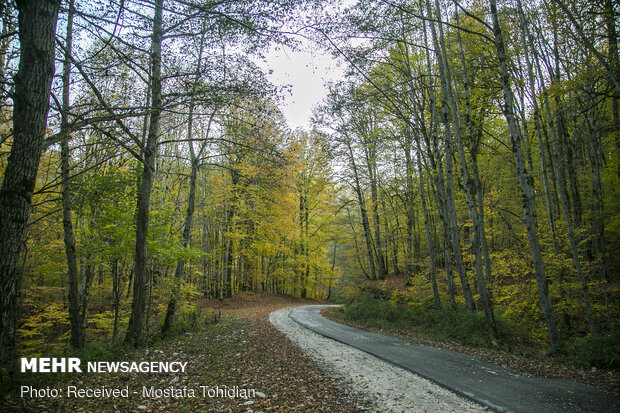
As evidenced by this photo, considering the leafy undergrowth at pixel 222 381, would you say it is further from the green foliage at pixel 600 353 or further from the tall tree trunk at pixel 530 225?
the tall tree trunk at pixel 530 225

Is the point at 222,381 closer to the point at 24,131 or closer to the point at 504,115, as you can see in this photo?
the point at 24,131

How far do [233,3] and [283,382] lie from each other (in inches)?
260

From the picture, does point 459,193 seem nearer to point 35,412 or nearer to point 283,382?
point 283,382

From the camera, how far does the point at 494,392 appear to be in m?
4.53

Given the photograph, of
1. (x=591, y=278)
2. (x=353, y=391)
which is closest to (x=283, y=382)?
(x=353, y=391)

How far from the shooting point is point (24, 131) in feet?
11.0

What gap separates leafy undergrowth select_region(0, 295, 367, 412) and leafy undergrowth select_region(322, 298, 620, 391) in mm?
3790

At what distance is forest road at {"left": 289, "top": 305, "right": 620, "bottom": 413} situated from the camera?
13.2 ft

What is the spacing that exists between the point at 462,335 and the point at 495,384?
4.51 meters
